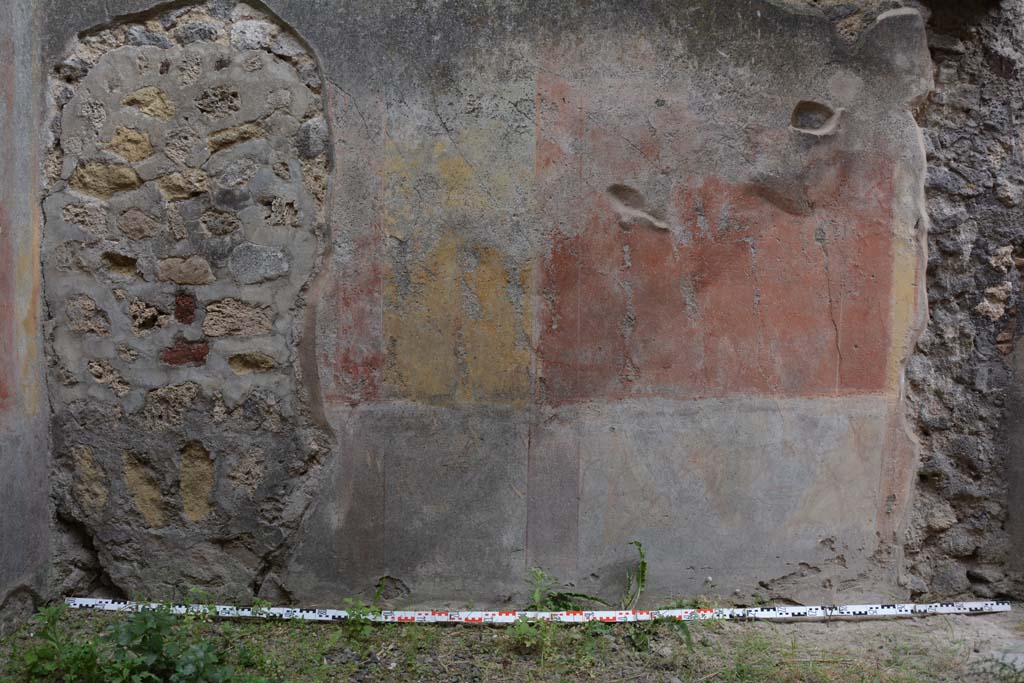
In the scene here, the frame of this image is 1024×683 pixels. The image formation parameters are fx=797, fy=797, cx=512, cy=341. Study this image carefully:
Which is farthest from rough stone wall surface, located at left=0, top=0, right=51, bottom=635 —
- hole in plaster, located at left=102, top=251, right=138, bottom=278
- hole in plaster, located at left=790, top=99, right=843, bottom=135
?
hole in plaster, located at left=790, top=99, right=843, bottom=135

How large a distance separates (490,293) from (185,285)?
119 cm

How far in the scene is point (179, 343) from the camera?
3125 mm

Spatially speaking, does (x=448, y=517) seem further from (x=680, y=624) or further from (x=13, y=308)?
(x=13, y=308)

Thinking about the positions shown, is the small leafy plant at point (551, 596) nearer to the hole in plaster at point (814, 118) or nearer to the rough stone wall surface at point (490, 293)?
the rough stone wall surface at point (490, 293)

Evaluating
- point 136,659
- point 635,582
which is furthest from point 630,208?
point 136,659

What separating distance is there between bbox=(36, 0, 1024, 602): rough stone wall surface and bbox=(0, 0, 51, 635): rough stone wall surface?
0.09 m

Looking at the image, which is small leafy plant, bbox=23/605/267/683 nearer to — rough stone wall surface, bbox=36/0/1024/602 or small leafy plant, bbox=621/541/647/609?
rough stone wall surface, bbox=36/0/1024/602

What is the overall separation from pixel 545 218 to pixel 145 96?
5.35ft

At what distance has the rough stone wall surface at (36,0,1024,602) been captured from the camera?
3.10 m

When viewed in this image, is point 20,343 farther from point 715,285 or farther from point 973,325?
point 973,325

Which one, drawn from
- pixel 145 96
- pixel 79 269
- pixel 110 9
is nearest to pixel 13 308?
pixel 79 269

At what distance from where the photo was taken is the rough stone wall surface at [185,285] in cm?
309

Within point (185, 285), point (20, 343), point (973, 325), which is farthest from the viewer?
point (973, 325)

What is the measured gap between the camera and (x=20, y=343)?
3014 millimetres
